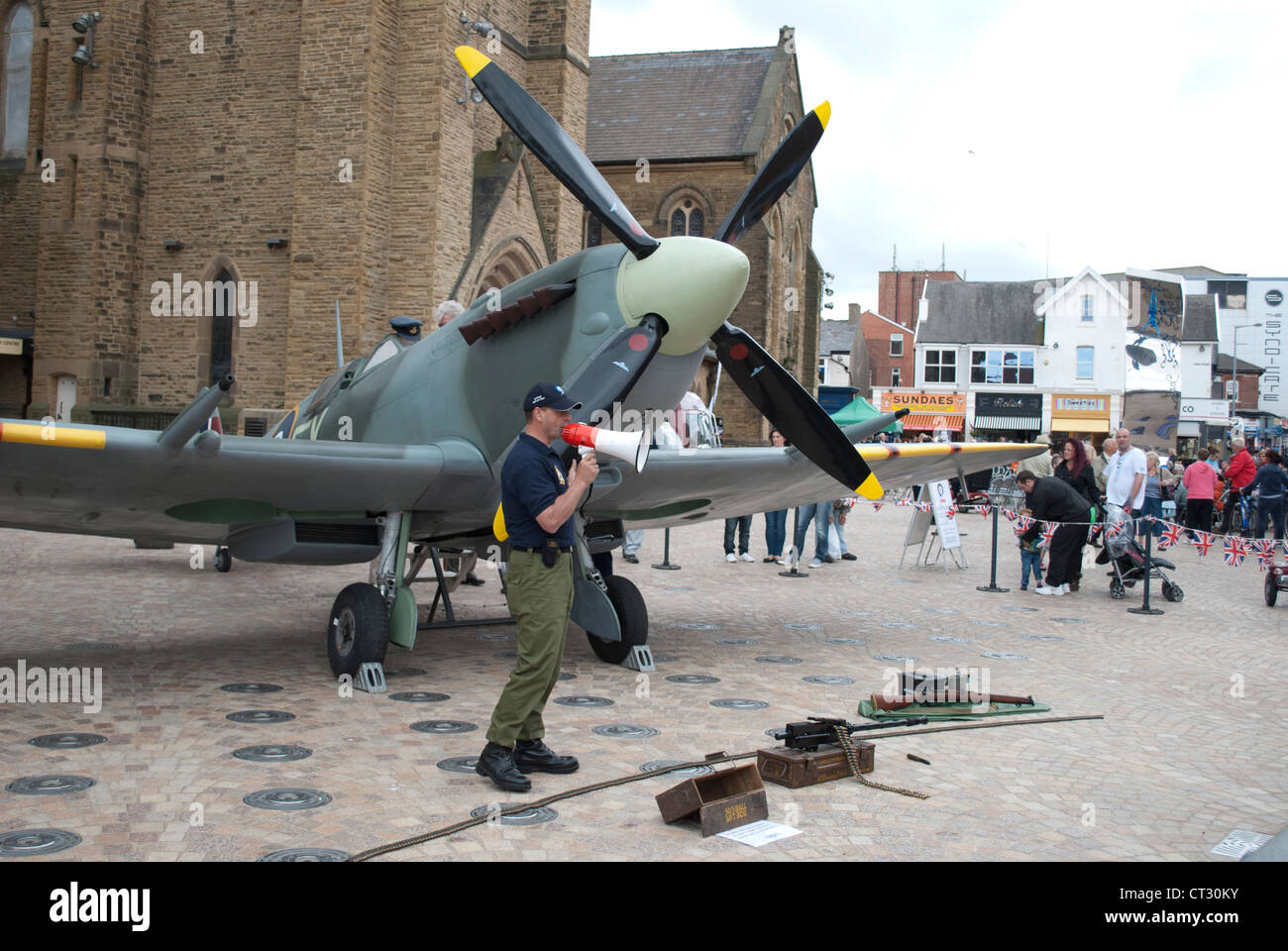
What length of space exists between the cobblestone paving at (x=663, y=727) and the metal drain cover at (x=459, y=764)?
7 centimetres

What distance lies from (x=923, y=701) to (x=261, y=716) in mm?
4010

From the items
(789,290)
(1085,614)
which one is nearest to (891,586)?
(1085,614)

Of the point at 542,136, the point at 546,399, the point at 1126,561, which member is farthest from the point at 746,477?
the point at 1126,561

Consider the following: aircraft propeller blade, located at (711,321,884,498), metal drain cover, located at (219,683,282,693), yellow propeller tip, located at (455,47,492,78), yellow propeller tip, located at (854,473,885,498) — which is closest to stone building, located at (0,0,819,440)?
yellow propeller tip, located at (455,47,492,78)

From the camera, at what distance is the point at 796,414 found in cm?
709

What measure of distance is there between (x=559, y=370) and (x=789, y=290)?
3766cm

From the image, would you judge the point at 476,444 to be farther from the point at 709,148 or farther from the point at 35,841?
the point at 709,148

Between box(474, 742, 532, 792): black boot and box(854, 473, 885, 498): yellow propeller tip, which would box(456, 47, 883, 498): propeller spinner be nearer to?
box(854, 473, 885, 498): yellow propeller tip

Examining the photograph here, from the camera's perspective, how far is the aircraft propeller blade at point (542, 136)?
6.42 metres

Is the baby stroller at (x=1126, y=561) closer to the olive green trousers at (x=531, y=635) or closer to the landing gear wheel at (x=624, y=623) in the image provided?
the landing gear wheel at (x=624, y=623)

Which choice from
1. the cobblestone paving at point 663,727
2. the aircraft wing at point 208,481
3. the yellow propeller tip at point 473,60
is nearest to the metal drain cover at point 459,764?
the cobblestone paving at point 663,727

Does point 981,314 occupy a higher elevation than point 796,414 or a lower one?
higher

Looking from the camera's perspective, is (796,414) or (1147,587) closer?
(796,414)

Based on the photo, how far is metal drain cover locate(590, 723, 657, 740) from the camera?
18.8 feet
